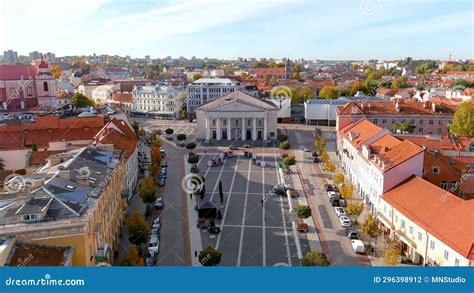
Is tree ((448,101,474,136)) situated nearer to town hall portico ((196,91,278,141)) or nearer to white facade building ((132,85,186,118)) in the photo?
town hall portico ((196,91,278,141))

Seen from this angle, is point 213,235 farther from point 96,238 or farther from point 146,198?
point 96,238

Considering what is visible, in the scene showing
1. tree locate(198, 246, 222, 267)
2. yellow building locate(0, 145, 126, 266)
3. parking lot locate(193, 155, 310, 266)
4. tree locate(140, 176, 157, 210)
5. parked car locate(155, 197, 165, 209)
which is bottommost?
parking lot locate(193, 155, 310, 266)

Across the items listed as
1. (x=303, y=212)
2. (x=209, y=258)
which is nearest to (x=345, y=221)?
(x=303, y=212)

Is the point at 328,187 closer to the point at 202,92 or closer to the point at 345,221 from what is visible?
the point at 345,221

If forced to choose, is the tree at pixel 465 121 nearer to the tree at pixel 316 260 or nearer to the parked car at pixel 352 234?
the parked car at pixel 352 234

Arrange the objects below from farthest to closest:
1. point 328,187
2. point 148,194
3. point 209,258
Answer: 1. point 328,187
2. point 148,194
3. point 209,258

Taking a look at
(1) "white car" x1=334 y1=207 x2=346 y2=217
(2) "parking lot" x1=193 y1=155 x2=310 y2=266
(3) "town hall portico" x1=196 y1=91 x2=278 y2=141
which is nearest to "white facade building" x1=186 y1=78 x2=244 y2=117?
(3) "town hall portico" x1=196 y1=91 x2=278 y2=141

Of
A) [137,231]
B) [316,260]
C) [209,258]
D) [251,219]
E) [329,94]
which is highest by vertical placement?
[329,94]
